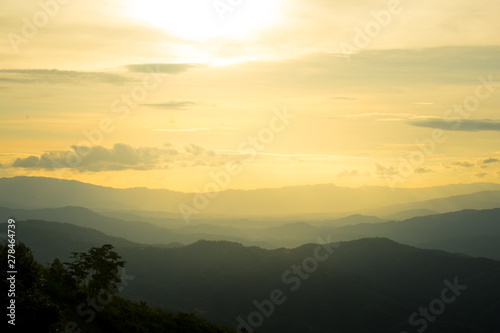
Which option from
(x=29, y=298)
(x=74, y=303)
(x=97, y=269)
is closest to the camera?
(x=29, y=298)

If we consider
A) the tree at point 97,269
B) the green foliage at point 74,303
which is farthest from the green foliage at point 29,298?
the tree at point 97,269

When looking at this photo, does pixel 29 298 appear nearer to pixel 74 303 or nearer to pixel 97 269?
pixel 74 303

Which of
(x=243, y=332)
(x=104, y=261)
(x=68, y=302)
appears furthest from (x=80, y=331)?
(x=243, y=332)

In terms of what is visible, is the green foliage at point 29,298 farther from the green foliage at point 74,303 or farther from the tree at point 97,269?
the tree at point 97,269

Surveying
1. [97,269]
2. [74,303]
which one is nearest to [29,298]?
[74,303]

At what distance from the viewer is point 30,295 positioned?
1474 inches

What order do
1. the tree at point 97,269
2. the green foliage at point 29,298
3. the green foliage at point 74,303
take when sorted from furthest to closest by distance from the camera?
the tree at point 97,269
the green foliage at point 74,303
the green foliage at point 29,298

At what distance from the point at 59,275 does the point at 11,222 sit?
63.7 feet

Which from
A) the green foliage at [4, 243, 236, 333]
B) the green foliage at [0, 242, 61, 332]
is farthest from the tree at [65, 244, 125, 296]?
the green foliage at [0, 242, 61, 332]

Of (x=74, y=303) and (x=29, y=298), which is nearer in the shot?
(x=29, y=298)

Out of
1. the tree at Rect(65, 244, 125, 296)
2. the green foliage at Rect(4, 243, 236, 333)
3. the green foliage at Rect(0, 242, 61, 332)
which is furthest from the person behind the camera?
the tree at Rect(65, 244, 125, 296)

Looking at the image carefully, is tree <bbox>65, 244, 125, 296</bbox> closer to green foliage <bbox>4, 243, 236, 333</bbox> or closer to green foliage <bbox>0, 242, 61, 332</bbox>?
green foliage <bbox>4, 243, 236, 333</bbox>

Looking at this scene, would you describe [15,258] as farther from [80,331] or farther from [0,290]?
[80,331]

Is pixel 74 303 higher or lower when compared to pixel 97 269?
lower
